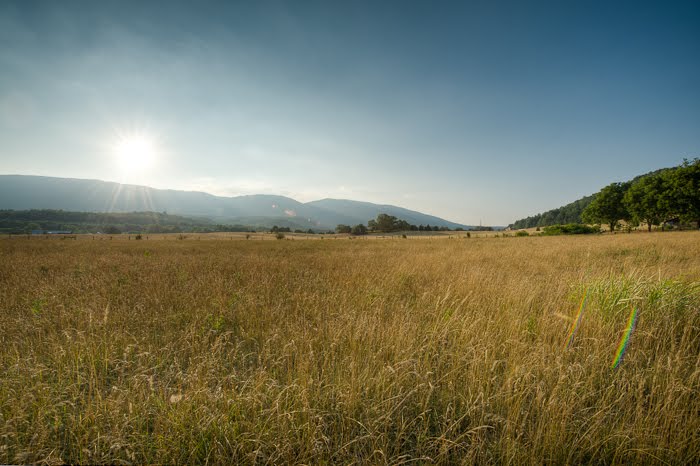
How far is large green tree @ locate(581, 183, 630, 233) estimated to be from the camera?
5747cm

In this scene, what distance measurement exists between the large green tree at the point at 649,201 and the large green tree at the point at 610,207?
13.5ft

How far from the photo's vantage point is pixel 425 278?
8547 millimetres

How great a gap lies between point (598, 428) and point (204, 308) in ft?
20.9

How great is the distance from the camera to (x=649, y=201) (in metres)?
48.5

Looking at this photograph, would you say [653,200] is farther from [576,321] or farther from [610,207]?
[576,321]

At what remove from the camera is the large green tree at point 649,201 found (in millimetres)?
46522

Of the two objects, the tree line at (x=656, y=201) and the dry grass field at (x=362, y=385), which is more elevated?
the tree line at (x=656, y=201)

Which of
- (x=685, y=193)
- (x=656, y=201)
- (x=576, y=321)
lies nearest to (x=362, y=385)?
(x=576, y=321)

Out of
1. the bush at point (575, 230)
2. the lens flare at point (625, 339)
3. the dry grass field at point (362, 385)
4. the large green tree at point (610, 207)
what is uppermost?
the large green tree at point (610, 207)

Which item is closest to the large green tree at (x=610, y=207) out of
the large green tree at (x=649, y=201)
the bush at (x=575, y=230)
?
the bush at (x=575, y=230)

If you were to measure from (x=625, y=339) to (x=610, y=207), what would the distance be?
78.1m

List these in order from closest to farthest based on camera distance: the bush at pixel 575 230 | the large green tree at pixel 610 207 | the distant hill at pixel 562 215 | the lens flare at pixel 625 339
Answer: the lens flare at pixel 625 339, the large green tree at pixel 610 207, the bush at pixel 575 230, the distant hill at pixel 562 215

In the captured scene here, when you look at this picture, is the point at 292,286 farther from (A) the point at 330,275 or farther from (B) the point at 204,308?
(B) the point at 204,308

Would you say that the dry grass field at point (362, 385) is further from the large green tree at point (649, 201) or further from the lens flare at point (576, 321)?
the large green tree at point (649, 201)
